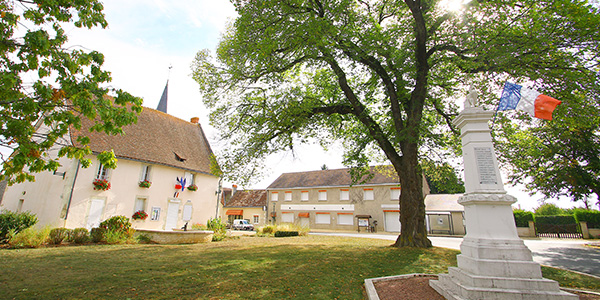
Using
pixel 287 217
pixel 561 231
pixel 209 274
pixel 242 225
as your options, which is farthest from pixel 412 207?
pixel 242 225

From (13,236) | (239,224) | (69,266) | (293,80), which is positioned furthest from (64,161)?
(239,224)

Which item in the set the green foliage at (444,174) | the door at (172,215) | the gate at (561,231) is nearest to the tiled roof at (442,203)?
the gate at (561,231)

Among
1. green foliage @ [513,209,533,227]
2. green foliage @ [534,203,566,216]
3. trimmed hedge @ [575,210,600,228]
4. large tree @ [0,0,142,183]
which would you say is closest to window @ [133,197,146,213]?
large tree @ [0,0,142,183]

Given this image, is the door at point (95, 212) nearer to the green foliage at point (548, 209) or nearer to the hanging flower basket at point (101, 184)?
the hanging flower basket at point (101, 184)

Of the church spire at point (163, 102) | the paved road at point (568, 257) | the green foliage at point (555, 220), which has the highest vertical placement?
the church spire at point (163, 102)

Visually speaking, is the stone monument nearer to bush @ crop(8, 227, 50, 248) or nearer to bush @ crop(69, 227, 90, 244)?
bush @ crop(69, 227, 90, 244)

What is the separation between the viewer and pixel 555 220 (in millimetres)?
29828

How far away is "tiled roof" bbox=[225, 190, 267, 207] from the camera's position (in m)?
41.4

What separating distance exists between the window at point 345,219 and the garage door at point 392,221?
4.22 metres

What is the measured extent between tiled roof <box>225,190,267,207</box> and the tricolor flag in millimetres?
36409

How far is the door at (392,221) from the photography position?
1244 inches

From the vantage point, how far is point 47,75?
15.5ft

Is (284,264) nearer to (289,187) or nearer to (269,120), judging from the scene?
(269,120)

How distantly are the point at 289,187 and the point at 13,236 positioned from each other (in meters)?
29.5
